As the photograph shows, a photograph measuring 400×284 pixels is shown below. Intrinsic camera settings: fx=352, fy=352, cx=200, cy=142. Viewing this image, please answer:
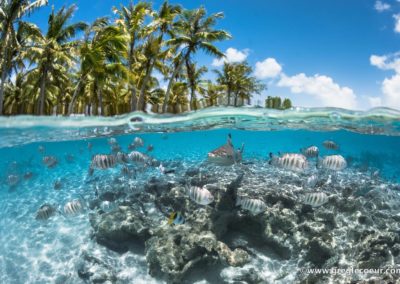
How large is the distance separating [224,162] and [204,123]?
41.8ft

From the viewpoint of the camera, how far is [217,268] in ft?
33.8

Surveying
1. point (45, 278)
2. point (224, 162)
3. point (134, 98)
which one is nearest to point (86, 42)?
point (134, 98)

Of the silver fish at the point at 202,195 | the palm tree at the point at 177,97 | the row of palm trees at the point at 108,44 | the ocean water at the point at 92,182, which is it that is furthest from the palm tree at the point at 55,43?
the silver fish at the point at 202,195

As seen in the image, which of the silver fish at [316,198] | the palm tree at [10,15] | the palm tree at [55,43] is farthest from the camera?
the palm tree at [55,43]

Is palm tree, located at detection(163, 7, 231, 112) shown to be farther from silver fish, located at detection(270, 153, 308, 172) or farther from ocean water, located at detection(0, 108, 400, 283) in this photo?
silver fish, located at detection(270, 153, 308, 172)

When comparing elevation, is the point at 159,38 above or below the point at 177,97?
above

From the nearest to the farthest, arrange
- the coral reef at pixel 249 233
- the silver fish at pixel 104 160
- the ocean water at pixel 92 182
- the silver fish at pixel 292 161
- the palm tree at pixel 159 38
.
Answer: the silver fish at pixel 292 161 → the silver fish at pixel 104 160 → the coral reef at pixel 249 233 → the ocean water at pixel 92 182 → the palm tree at pixel 159 38

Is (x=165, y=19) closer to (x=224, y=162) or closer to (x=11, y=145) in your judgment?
(x=11, y=145)

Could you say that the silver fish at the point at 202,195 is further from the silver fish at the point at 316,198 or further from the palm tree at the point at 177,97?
the palm tree at the point at 177,97

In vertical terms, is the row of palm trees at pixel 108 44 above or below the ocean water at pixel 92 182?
above

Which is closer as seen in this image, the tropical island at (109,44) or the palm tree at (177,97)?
the tropical island at (109,44)

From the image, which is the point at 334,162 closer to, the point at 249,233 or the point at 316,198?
the point at 316,198

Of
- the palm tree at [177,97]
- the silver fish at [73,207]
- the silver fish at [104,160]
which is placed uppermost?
the palm tree at [177,97]

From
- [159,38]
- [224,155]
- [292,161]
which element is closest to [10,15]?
[159,38]
